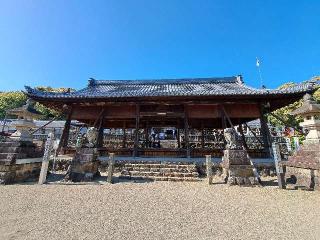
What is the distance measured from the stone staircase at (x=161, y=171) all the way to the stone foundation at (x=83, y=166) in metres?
1.44

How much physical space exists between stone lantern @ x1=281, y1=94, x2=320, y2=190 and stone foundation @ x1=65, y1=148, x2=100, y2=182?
857cm

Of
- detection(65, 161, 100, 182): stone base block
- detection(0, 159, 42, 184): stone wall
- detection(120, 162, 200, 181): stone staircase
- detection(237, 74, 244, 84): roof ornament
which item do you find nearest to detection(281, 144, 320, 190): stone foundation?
detection(120, 162, 200, 181): stone staircase

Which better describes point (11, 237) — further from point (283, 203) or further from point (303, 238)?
point (283, 203)

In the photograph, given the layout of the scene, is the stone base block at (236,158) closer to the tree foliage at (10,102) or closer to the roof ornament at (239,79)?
the roof ornament at (239,79)

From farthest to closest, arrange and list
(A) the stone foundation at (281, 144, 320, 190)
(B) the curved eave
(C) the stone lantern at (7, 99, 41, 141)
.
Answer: (B) the curved eave, (C) the stone lantern at (7, 99, 41, 141), (A) the stone foundation at (281, 144, 320, 190)

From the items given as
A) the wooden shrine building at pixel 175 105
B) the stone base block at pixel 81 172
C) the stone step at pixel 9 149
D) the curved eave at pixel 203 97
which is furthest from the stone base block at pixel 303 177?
the stone step at pixel 9 149

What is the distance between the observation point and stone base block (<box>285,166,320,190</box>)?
6864mm

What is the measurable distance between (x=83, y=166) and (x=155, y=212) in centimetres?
507

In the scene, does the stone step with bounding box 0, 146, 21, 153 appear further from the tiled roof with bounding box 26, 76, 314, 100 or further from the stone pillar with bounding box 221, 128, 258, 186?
the stone pillar with bounding box 221, 128, 258, 186

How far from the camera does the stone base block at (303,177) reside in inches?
A: 270

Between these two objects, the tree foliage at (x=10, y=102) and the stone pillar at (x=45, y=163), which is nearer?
the stone pillar at (x=45, y=163)

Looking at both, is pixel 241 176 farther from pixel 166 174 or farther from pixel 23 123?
pixel 23 123

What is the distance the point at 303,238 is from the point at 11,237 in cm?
518

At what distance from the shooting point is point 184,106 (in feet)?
41.1
